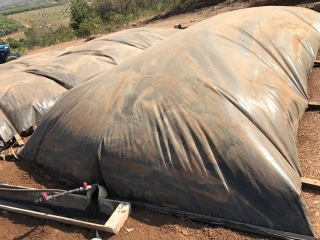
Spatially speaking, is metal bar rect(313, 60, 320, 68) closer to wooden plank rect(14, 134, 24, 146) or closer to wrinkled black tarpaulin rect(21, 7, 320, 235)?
wrinkled black tarpaulin rect(21, 7, 320, 235)

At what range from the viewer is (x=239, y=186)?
2.93 metres

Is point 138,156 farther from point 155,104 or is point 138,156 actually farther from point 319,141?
point 319,141

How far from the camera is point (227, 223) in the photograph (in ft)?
9.71

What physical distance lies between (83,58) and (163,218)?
4386mm

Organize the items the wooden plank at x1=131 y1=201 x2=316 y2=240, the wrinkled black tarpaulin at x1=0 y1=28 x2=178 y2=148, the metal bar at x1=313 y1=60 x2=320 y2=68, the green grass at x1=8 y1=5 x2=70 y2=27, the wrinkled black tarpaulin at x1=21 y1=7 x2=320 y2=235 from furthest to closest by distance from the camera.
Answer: the green grass at x1=8 y1=5 x2=70 y2=27 → the metal bar at x1=313 y1=60 x2=320 y2=68 → the wrinkled black tarpaulin at x1=0 y1=28 x2=178 y2=148 → the wrinkled black tarpaulin at x1=21 y1=7 x2=320 y2=235 → the wooden plank at x1=131 y1=201 x2=316 y2=240

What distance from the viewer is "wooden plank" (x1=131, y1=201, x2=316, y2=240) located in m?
2.77

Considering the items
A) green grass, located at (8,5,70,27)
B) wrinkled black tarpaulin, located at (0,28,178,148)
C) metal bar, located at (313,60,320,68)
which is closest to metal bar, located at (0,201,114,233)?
wrinkled black tarpaulin, located at (0,28,178,148)

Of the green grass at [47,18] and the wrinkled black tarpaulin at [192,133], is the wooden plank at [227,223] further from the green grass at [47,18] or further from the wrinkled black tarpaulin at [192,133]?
the green grass at [47,18]

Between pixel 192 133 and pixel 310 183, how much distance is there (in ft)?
4.19

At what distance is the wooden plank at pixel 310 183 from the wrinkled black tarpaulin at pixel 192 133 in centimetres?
14

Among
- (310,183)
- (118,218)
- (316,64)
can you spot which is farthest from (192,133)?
(316,64)

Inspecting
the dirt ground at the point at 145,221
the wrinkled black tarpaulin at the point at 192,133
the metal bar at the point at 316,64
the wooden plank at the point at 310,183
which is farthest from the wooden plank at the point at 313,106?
the wooden plank at the point at 310,183

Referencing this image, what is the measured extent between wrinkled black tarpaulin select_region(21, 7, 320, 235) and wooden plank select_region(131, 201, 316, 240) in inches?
1.7

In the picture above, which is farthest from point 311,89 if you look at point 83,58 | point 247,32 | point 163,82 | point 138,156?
point 83,58
